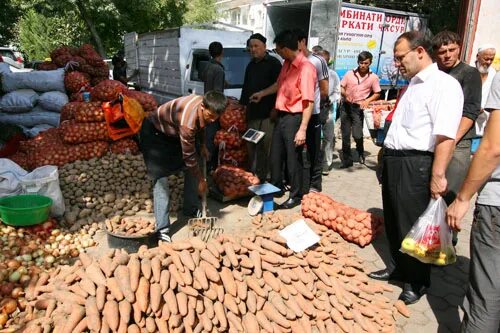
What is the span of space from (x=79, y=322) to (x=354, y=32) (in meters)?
9.51

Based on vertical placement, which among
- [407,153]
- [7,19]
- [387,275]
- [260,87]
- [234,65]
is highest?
[7,19]

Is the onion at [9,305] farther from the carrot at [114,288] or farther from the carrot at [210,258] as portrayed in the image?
the carrot at [210,258]

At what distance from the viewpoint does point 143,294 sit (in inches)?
89.8

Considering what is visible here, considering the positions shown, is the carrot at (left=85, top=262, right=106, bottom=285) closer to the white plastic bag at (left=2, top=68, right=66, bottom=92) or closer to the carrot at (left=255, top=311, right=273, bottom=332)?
the carrot at (left=255, top=311, right=273, bottom=332)

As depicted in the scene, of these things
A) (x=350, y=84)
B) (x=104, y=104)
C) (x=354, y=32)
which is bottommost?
(x=104, y=104)

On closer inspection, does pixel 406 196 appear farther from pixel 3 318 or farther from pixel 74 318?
pixel 3 318

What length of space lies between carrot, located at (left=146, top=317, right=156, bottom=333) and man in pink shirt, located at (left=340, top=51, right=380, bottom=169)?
5174 mm

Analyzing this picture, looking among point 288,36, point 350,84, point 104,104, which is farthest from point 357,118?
point 104,104

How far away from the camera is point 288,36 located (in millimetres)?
4281

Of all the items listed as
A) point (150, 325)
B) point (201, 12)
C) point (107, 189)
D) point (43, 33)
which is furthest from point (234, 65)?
point (201, 12)

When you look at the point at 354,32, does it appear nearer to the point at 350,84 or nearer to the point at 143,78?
the point at 350,84

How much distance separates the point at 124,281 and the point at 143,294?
6.0 inches

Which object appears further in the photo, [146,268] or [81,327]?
[146,268]

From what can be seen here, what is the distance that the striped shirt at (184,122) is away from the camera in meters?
3.35
